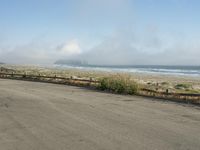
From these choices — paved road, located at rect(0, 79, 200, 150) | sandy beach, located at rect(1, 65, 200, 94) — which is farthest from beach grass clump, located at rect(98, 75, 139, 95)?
paved road, located at rect(0, 79, 200, 150)

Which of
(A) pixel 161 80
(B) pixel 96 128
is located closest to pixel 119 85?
(B) pixel 96 128

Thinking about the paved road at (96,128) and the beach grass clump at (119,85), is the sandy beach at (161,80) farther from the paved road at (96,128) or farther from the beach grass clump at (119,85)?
the paved road at (96,128)

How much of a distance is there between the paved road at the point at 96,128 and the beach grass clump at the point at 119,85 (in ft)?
26.2

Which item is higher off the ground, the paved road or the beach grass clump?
the beach grass clump

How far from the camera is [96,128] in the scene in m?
10.2

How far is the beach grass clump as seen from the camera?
23.2m

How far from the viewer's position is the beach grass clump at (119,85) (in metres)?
23.2

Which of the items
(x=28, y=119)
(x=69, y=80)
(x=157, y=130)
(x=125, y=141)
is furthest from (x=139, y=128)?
(x=69, y=80)

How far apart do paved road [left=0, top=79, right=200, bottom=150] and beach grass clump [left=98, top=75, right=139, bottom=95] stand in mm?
7982

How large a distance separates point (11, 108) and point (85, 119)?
4111 millimetres

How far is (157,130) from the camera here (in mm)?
10039

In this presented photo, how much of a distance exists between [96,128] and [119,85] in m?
14.0

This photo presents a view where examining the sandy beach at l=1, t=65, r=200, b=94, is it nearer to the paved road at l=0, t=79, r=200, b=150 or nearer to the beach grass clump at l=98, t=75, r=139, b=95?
the beach grass clump at l=98, t=75, r=139, b=95

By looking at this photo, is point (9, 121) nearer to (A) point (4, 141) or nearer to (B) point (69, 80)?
(A) point (4, 141)
